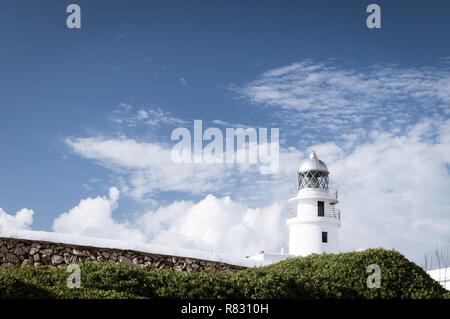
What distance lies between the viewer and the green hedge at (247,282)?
8.67 meters

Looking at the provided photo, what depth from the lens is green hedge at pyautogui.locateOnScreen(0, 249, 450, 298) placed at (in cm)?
867

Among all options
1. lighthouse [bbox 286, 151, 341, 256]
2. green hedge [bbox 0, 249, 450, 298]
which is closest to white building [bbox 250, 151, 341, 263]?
lighthouse [bbox 286, 151, 341, 256]

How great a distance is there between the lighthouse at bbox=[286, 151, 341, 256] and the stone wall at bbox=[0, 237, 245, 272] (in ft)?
43.7

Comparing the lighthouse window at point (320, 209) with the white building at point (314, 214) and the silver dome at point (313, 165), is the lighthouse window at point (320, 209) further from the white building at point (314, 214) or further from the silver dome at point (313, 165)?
the silver dome at point (313, 165)

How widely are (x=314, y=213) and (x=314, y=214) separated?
2.5 inches

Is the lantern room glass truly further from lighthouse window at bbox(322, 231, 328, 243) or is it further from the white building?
lighthouse window at bbox(322, 231, 328, 243)

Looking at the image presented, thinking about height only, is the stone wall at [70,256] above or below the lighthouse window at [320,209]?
below

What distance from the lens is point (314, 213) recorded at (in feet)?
92.8

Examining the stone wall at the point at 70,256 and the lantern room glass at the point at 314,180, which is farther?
the lantern room glass at the point at 314,180

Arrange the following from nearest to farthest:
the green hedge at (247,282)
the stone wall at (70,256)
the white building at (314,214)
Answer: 1. the green hedge at (247,282)
2. the stone wall at (70,256)
3. the white building at (314,214)

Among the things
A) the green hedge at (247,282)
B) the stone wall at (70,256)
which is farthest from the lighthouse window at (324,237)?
the green hedge at (247,282)

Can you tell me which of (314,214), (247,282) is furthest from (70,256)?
(314,214)
